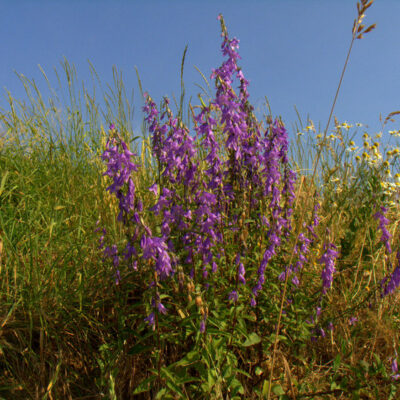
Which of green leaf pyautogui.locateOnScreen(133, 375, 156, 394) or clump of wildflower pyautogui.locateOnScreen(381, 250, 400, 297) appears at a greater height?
clump of wildflower pyautogui.locateOnScreen(381, 250, 400, 297)

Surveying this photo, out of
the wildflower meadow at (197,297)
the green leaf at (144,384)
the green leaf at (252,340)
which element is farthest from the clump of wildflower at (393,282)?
the green leaf at (144,384)

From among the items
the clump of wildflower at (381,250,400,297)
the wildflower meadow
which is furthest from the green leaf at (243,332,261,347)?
the clump of wildflower at (381,250,400,297)

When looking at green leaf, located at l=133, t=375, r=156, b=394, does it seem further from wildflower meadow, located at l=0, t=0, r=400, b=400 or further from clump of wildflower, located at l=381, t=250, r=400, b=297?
clump of wildflower, located at l=381, t=250, r=400, b=297

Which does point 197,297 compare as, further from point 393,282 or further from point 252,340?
point 393,282

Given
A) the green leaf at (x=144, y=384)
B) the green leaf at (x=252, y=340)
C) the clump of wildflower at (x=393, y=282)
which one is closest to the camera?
the green leaf at (x=144, y=384)

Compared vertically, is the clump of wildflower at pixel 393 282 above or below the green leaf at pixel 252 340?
above

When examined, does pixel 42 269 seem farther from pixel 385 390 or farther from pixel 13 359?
pixel 385 390

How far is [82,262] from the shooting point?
280 centimetres

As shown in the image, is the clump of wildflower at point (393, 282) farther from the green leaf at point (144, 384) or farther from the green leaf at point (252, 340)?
the green leaf at point (144, 384)

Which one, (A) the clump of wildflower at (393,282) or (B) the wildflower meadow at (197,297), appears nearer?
(B) the wildflower meadow at (197,297)

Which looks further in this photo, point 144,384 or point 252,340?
point 252,340

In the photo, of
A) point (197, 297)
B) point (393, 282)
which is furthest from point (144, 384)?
point (393, 282)

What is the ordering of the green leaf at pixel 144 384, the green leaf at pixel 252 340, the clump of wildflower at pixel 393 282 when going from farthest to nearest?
the clump of wildflower at pixel 393 282
the green leaf at pixel 252 340
the green leaf at pixel 144 384

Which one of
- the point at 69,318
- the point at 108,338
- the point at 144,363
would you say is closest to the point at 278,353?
the point at 144,363
